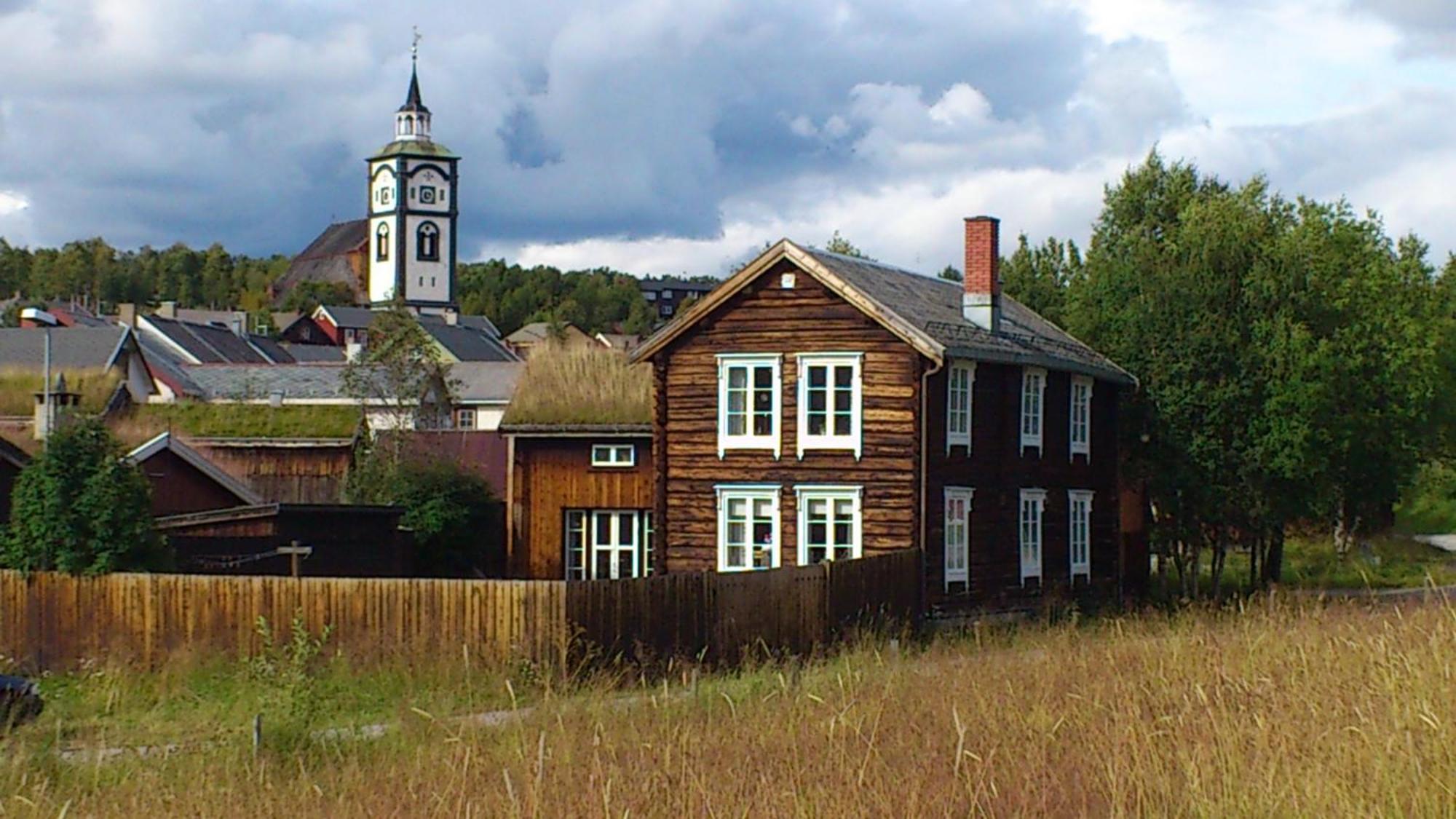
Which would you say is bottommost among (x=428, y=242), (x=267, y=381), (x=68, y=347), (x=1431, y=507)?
(x=1431, y=507)

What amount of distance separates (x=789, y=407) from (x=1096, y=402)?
10.3 meters

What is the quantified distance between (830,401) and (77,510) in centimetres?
1355

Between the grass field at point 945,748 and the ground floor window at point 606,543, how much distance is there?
2287 centimetres

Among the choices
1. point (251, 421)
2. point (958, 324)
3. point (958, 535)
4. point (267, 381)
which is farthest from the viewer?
point (267, 381)

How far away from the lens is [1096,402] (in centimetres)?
4081

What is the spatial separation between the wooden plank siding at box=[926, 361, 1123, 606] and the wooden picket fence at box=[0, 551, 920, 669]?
216 inches

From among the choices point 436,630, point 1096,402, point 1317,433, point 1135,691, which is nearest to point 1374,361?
point 1317,433

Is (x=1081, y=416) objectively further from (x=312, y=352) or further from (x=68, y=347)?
(x=312, y=352)

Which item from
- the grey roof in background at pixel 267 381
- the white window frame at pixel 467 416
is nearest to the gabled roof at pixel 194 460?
the grey roof in background at pixel 267 381

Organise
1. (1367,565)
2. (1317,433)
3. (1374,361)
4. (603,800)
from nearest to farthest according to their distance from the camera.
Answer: (603,800), (1317,433), (1374,361), (1367,565)

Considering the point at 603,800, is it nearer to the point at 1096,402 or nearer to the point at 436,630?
the point at 436,630

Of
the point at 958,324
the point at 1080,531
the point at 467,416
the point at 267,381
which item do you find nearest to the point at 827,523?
the point at 958,324

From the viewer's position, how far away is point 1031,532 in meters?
36.8

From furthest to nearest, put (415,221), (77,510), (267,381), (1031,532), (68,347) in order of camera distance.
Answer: (415,221)
(267,381)
(68,347)
(1031,532)
(77,510)
